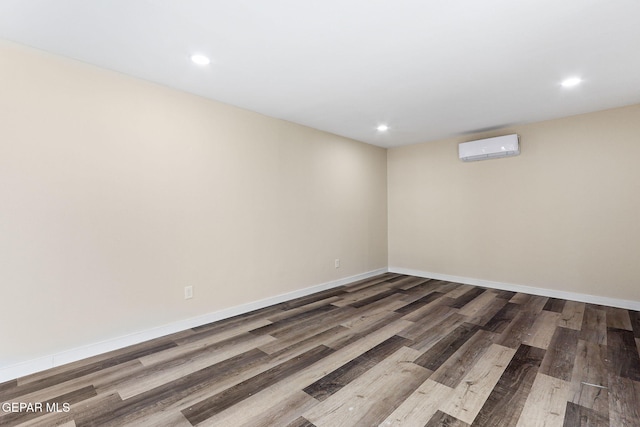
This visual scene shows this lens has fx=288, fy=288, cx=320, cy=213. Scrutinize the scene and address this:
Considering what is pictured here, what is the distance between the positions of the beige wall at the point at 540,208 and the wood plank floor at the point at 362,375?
733mm

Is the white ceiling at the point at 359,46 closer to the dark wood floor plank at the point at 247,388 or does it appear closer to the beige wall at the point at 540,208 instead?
the beige wall at the point at 540,208

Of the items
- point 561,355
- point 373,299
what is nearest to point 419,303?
point 373,299

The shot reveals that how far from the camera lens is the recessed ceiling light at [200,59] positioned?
2.24m

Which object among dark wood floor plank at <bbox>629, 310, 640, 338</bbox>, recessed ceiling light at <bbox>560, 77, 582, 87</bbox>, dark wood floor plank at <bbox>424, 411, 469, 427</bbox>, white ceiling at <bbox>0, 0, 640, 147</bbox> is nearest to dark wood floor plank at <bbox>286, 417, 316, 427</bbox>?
dark wood floor plank at <bbox>424, 411, 469, 427</bbox>

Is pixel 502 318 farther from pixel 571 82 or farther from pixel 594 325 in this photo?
pixel 571 82

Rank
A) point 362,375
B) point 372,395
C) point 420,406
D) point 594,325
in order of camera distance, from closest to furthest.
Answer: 1. point 420,406
2. point 372,395
3. point 362,375
4. point 594,325

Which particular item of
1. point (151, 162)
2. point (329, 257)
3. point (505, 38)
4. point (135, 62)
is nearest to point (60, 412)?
point (151, 162)

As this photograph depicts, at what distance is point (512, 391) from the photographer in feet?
6.02

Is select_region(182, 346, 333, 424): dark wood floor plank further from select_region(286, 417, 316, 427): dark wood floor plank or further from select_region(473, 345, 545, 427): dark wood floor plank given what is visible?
select_region(473, 345, 545, 427): dark wood floor plank

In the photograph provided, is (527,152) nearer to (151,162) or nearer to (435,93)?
(435,93)

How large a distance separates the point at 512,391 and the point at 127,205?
10.6 ft

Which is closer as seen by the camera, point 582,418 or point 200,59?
point 582,418

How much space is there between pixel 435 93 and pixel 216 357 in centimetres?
320

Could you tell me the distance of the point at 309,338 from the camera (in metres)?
2.65
